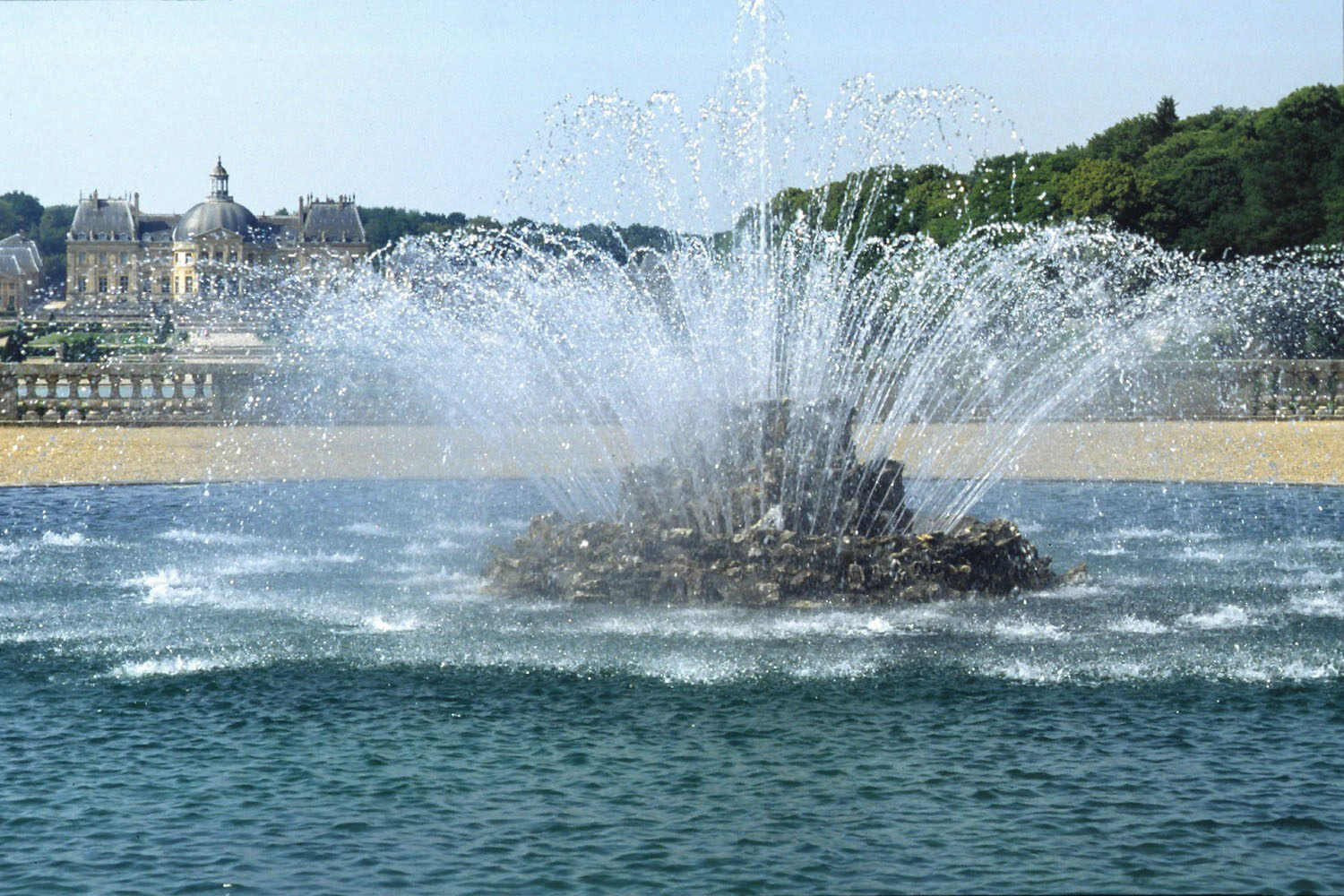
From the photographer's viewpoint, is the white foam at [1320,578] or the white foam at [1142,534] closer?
the white foam at [1320,578]

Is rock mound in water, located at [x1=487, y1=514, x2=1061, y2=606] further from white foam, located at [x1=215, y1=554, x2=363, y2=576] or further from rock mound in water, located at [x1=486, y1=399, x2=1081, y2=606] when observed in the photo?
white foam, located at [x1=215, y1=554, x2=363, y2=576]

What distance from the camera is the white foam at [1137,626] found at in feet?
56.0

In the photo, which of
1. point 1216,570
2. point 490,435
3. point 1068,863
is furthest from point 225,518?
point 1068,863

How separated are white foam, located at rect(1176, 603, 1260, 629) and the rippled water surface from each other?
67 millimetres

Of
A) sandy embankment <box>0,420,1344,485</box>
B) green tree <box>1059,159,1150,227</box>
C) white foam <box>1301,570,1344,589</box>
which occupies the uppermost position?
green tree <box>1059,159,1150,227</box>

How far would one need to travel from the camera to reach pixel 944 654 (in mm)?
16031

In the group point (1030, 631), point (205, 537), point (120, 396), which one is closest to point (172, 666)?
point (1030, 631)

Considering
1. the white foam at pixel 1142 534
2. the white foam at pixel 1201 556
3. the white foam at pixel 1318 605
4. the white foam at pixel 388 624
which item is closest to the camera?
the white foam at pixel 388 624

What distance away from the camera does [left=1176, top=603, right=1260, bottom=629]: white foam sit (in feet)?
57.3

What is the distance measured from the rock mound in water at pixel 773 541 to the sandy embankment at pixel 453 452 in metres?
10.4

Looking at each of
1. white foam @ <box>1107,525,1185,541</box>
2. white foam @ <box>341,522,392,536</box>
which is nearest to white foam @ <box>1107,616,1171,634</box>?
white foam @ <box>1107,525,1185,541</box>

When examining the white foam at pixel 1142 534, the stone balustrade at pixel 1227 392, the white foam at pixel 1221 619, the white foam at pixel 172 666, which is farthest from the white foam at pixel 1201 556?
the stone balustrade at pixel 1227 392

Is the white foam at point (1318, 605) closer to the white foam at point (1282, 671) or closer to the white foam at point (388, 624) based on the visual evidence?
the white foam at point (1282, 671)

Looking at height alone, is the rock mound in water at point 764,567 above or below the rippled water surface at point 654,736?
above
